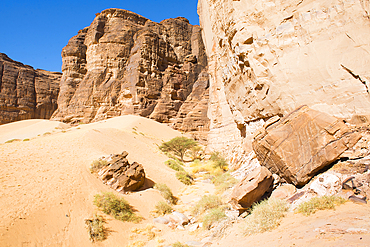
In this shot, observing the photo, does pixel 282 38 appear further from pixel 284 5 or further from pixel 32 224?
pixel 32 224

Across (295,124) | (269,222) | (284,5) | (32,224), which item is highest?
(284,5)

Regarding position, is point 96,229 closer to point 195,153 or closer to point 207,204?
point 207,204

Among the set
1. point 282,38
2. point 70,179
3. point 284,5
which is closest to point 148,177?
point 70,179

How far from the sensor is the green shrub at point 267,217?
4324mm

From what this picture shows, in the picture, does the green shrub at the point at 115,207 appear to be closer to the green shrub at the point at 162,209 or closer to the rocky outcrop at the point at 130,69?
the green shrub at the point at 162,209

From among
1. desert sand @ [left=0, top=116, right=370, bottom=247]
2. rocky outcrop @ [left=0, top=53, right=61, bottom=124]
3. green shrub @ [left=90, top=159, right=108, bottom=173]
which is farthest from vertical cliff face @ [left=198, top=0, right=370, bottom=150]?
rocky outcrop @ [left=0, top=53, right=61, bottom=124]

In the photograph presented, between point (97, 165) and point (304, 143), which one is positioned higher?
point (304, 143)

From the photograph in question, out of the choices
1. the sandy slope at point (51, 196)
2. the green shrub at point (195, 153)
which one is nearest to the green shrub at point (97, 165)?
the sandy slope at point (51, 196)

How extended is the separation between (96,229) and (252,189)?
4893 mm

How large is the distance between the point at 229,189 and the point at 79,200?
5978 mm

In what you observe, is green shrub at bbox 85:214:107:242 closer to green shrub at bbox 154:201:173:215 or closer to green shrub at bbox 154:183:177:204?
green shrub at bbox 154:201:173:215

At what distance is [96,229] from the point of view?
6.48 metres

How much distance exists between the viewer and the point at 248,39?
29.6 ft

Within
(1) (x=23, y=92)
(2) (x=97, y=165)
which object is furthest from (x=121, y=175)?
(1) (x=23, y=92)
